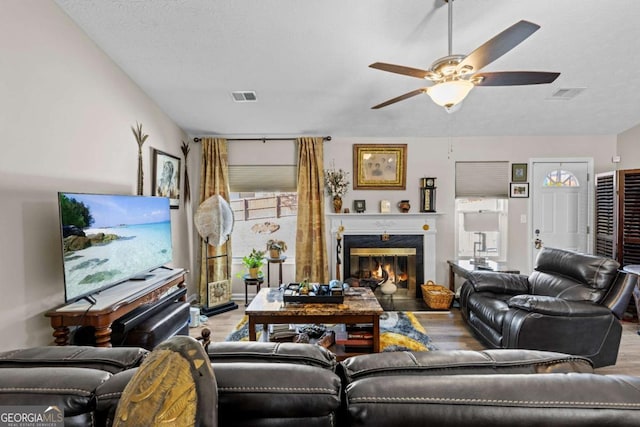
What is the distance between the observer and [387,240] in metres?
4.79

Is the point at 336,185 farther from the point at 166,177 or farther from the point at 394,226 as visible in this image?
the point at 166,177

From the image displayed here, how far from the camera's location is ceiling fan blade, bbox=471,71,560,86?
204 centimetres

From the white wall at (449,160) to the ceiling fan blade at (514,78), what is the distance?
263 centimetres

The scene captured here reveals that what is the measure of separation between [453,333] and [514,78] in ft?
8.69

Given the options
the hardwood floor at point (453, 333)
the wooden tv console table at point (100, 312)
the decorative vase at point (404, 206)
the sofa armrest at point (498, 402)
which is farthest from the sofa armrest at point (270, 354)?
the decorative vase at point (404, 206)

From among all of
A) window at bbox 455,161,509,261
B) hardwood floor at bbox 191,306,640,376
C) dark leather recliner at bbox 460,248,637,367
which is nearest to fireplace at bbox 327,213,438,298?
window at bbox 455,161,509,261

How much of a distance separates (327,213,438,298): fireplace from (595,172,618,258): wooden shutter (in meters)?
2.33

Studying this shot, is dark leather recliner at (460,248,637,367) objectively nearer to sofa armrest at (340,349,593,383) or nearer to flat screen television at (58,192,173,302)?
sofa armrest at (340,349,593,383)

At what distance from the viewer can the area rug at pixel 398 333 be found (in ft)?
10.2

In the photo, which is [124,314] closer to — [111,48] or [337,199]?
[111,48]

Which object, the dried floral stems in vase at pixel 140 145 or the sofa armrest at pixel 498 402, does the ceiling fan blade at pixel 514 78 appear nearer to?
the sofa armrest at pixel 498 402

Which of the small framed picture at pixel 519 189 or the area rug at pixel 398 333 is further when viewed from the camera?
the small framed picture at pixel 519 189

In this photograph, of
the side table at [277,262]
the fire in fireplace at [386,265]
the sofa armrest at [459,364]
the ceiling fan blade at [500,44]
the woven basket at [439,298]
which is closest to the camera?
the sofa armrest at [459,364]

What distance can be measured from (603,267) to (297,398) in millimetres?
3100
